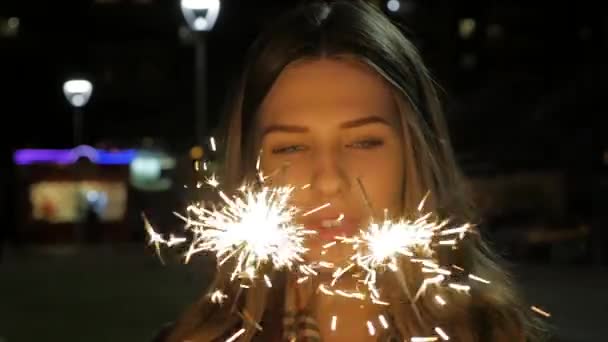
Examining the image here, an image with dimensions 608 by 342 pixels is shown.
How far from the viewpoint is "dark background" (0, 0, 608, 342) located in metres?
17.5

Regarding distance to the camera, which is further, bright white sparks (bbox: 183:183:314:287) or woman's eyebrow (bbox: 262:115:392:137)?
woman's eyebrow (bbox: 262:115:392:137)

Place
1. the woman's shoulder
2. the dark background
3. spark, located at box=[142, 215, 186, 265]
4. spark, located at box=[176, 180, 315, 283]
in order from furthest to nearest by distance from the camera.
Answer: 1. the dark background
2. the woman's shoulder
3. spark, located at box=[142, 215, 186, 265]
4. spark, located at box=[176, 180, 315, 283]

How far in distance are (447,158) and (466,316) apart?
372mm

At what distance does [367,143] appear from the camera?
233cm

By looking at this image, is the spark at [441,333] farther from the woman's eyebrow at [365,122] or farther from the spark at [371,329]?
the woman's eyebrow at [365,122]

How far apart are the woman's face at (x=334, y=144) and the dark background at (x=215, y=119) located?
2.34 ft

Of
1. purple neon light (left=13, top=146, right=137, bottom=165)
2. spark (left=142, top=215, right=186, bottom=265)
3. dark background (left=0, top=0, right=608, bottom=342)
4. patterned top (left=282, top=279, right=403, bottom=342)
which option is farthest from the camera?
purple neon light (left=13, top=146, right=137, bottom=165)

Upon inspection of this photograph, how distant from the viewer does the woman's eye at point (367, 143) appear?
2311 mm

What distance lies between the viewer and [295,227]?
2.14 meters

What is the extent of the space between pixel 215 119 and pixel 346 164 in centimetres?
574

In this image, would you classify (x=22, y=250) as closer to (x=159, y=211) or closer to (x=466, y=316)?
(x=159, y=211)

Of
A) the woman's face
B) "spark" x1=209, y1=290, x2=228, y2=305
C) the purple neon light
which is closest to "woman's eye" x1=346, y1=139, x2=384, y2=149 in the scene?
the woman's face

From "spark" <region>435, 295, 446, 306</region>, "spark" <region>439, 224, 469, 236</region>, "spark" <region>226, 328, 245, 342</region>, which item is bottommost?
"spark" <region>226, 328, 245, 342</region>

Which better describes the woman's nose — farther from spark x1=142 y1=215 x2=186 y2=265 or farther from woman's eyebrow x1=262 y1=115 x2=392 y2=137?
spark x1=142 y1=215 x2=186 y2=265
